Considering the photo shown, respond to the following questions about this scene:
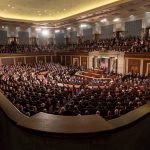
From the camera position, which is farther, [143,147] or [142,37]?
[142,37]

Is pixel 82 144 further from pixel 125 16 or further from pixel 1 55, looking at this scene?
pixel 1 55

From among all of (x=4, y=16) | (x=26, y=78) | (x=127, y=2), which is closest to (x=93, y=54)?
(x=127, y=2)

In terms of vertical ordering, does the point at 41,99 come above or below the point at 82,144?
below

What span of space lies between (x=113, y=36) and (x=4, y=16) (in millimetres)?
18750

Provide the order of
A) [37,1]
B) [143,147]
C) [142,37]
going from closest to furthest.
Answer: [143,147] → [37,1] → [142,37]

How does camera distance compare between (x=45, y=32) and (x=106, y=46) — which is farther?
(x=45, y=32)

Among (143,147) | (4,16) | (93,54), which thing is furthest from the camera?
(4,16)

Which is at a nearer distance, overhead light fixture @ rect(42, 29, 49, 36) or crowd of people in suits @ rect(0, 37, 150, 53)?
crowd of people in suits @ rect(0, 37, 150, 53)

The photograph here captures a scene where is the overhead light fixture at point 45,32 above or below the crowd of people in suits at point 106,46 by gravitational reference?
above

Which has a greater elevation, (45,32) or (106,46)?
(45,32)

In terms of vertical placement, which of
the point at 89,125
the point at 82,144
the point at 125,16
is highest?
the point at 125,16

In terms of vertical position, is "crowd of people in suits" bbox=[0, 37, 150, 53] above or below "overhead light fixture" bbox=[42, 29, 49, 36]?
below

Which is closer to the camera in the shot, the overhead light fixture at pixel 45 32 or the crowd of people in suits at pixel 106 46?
the crowd of people in suits at pixel 106 46

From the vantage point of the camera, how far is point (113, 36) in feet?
98.5
